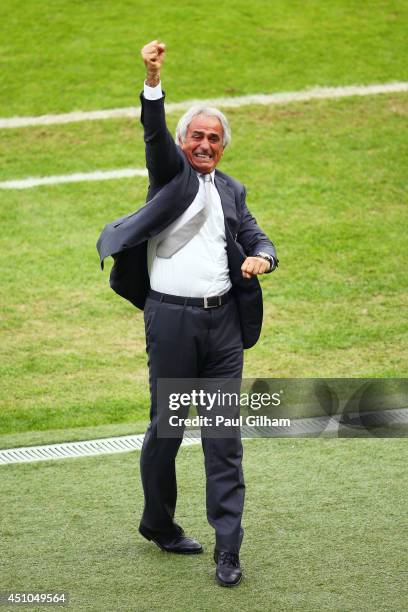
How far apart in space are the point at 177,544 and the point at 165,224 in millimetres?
1361

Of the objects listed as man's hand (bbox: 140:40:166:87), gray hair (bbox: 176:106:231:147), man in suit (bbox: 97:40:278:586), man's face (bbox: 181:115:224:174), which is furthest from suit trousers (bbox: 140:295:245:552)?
man's hand (bbox: 140:40:166:87)

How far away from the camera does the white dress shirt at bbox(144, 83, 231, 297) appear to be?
4.59 m

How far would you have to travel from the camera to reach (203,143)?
4.58 meters

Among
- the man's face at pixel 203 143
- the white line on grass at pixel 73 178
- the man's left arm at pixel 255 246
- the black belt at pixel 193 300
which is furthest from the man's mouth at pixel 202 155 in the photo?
the white line on grass at pixel 73 178

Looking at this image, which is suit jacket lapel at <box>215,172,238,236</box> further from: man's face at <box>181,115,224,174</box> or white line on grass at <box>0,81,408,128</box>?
white line on grass at <box>0,81,408,128</box>

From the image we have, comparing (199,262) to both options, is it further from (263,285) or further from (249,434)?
(263,285)

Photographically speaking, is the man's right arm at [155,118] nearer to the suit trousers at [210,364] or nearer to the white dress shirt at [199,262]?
the white dress shirt at [199,262]

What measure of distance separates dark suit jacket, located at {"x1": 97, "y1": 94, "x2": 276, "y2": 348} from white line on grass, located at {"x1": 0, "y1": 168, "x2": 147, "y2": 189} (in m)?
6.67

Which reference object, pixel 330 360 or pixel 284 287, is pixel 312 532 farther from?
pixel 284 287

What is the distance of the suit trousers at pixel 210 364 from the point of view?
4.62 metres

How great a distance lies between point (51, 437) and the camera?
266 inches

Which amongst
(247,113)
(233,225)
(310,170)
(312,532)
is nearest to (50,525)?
(312,532)

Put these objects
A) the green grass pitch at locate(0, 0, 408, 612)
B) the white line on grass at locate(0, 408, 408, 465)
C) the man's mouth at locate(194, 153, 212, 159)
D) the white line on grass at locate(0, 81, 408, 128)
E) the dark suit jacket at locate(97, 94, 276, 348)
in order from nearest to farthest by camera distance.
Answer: the dark suit jacket at locate(97, 94, 276, 348)
the man's mouth at locate(194, 153, 212, 159)
the green grass pitch at locate(0, 0, 408, 612)
the white line on grass at locate(0, 408, 408, 465)
the white line on grass at locate(0, 81, 408, 128)

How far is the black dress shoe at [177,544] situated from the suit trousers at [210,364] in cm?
25
